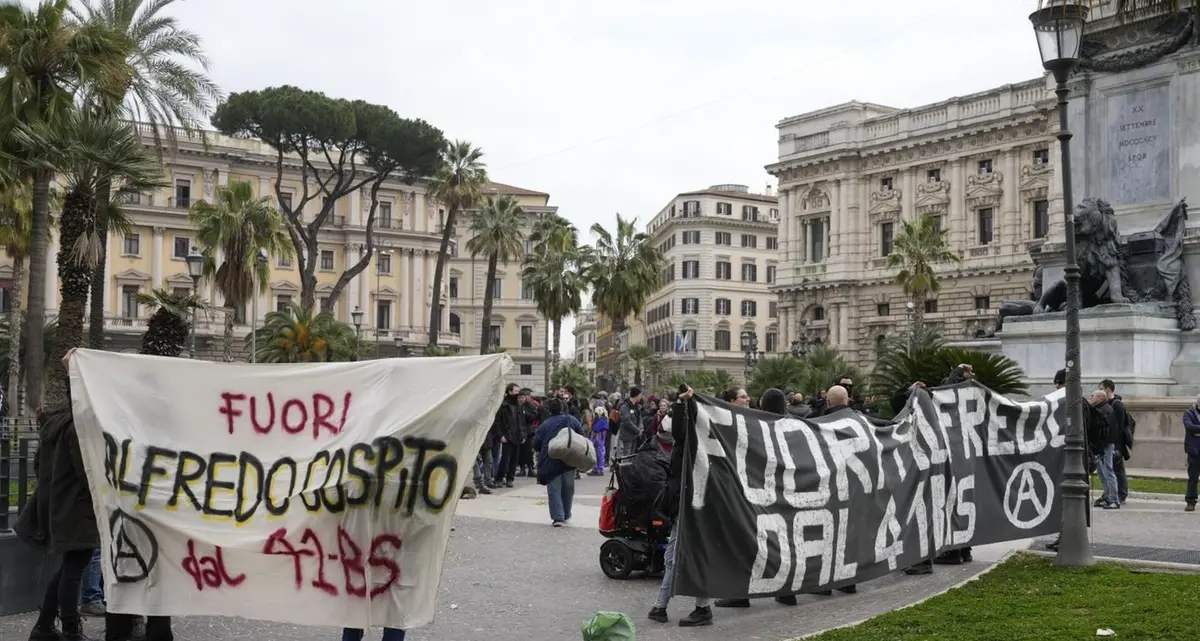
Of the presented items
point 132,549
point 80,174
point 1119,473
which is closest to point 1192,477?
point 1119,473

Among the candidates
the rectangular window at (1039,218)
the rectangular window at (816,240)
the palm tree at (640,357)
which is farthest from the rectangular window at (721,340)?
the rectangular window at (1039,218)

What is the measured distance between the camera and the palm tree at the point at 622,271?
2452 inches

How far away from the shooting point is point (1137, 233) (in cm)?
2166

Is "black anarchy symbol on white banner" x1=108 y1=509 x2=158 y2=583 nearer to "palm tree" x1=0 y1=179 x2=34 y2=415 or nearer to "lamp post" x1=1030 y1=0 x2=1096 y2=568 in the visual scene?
"lamp post" x1=1030 y1=0 x2=1096 y2=568

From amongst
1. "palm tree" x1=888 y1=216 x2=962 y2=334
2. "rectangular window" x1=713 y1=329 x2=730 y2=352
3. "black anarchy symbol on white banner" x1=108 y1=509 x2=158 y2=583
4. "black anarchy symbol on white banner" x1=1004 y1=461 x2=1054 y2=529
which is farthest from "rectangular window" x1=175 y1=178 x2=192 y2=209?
"black anarchy symbol on white banner" x1=108 y1=509 x2=158 y2=583

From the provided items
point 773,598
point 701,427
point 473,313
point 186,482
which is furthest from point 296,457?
point 473,313

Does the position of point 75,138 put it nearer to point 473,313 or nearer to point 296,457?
point 296,457

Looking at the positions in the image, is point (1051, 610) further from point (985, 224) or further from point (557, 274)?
point (985, 224)

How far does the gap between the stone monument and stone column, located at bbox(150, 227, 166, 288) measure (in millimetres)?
66738

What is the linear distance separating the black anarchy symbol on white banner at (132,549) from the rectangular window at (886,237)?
6747 centimetres

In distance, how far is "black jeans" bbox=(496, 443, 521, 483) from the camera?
877 inches

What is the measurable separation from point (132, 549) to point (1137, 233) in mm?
19098

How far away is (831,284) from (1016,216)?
12.0 metres

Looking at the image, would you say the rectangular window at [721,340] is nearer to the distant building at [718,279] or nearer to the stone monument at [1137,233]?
the distant building at [718,279]
